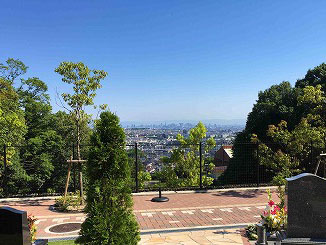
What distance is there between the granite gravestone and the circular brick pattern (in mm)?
5197

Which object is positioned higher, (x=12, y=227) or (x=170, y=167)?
(x=12, y=227)

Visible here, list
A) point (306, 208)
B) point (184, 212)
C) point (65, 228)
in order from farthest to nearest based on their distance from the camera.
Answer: point (184, 212) → point (65, 228) → point (306, 208)

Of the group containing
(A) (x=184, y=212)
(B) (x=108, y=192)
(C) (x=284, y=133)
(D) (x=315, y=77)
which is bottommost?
(A) (x=184, y=212)

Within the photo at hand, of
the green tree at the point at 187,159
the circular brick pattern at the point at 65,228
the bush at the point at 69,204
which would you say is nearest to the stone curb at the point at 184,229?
the circular brick pattern at the point at 65,228

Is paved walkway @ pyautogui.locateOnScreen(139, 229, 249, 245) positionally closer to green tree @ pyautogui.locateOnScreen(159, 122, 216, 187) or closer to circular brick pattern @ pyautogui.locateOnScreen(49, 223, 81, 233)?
circular brick pattern @ pyautogui.locateOnScreen(49, 223, 81, 233)

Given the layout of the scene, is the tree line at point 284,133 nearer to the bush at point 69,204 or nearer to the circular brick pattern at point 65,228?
the circular brick pattern at point 65,228

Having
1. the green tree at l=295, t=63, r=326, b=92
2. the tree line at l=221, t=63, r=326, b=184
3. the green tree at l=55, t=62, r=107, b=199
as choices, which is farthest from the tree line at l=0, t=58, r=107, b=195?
the green tree at l=295, t=63, r=326, b=92

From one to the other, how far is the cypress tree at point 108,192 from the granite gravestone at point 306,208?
2.97m

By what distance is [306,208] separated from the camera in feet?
17.0

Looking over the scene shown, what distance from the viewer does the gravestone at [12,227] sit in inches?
171

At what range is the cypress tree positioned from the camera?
4191mm

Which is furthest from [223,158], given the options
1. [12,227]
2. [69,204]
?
[12,227]

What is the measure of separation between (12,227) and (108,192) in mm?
1617

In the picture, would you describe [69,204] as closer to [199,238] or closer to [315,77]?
[199,238]
